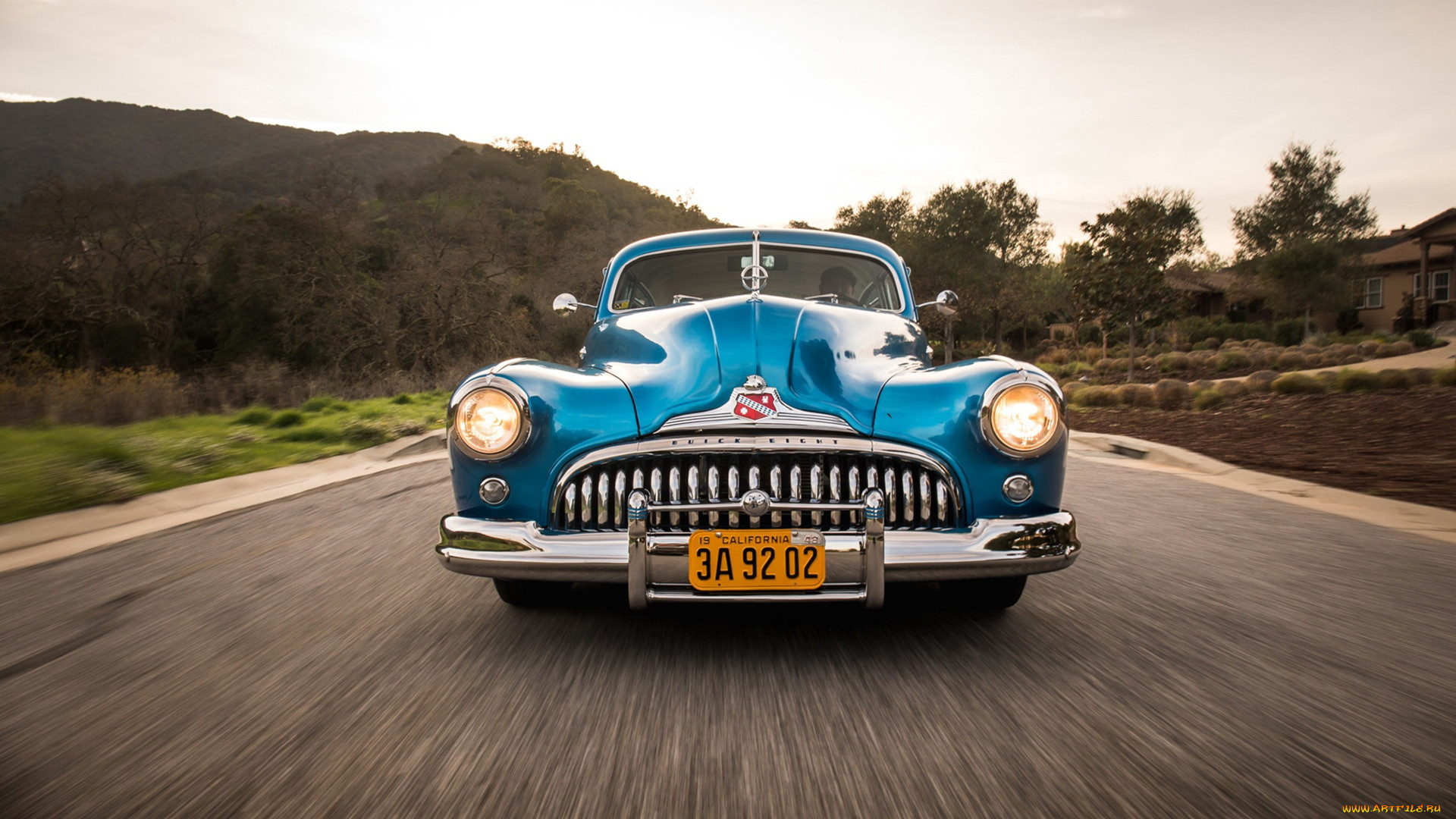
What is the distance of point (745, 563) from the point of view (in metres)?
2.35

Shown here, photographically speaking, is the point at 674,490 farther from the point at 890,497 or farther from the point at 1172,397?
the point at 1172,397

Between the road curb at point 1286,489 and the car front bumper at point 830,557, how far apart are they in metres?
3.11

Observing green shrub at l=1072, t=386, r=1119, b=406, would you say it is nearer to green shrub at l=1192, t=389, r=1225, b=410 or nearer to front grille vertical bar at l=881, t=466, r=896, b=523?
green shrub at l=1192, t=389, r=1225, b=410

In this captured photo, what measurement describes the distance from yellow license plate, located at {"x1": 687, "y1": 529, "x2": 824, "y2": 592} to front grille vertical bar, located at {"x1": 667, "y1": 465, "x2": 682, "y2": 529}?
0.37 ft

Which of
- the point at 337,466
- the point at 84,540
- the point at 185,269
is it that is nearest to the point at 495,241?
the point at 185,269

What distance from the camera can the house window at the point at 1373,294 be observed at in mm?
34875

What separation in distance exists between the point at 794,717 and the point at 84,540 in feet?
15.0

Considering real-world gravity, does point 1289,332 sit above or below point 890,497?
above

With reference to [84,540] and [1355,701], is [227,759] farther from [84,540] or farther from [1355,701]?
[84,540]

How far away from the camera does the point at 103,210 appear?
27.0 m

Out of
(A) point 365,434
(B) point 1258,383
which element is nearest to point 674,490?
(A) point 365,434

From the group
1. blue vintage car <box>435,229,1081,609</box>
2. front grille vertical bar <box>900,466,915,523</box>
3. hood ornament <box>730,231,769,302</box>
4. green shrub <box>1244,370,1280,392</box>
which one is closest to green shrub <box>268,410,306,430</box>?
hood ornament <box>730,231,769,302</box>

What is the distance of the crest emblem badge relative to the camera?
8.55ft

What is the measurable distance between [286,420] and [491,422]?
863cm
